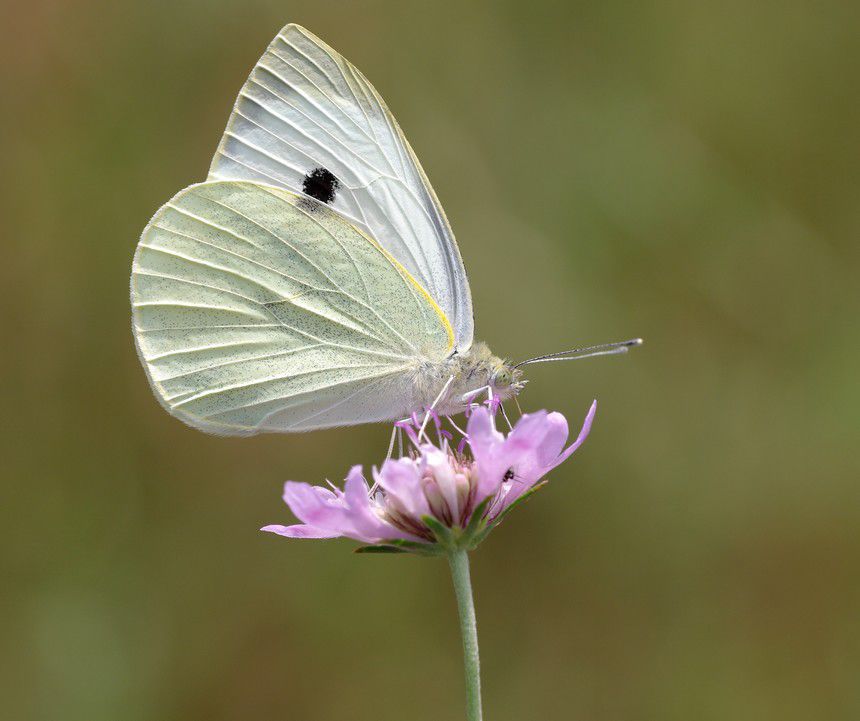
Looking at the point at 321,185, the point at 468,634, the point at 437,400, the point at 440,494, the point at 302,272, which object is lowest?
the point at 468,634

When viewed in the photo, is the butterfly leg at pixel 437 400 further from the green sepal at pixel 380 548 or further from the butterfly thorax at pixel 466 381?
the green sepal at pixel 380 548

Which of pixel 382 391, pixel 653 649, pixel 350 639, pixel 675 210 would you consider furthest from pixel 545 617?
pixel 675 210

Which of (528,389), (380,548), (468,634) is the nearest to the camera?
(468,634)

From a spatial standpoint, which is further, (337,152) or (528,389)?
(528,389)

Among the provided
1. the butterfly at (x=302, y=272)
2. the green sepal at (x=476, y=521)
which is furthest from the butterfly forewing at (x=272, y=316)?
the green sepal at (x=476, y=521)

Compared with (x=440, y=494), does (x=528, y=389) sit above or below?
above

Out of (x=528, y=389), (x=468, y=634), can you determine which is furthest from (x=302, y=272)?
(x=528, y=389)

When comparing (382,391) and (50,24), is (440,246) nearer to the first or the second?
(382,391)

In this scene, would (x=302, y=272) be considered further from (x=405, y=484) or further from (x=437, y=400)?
(x=405, y=484)
